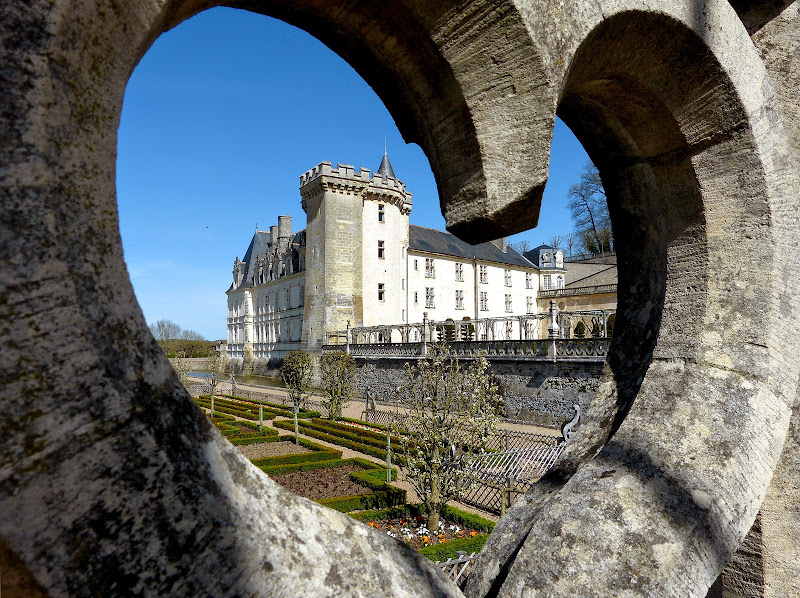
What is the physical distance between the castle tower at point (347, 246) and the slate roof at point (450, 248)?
3.91m

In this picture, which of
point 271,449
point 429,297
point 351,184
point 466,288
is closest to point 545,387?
point 271,449

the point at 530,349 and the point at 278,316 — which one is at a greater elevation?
the point at 278,316

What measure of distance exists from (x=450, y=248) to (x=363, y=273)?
34.7 ft

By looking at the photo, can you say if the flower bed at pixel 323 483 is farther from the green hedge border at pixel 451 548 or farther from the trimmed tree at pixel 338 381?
the trimmed tree at pixel 338 381

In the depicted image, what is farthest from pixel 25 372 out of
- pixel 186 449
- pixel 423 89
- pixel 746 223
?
pixel 746 223

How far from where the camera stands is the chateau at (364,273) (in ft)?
113

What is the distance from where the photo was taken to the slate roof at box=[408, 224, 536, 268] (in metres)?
40.6

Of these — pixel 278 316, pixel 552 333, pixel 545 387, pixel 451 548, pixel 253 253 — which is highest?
pixel 253 253

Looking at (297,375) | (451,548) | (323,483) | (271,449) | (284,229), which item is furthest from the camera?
(284,229)

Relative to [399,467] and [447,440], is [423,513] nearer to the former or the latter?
[447,440]

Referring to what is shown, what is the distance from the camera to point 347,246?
3447 centimetres

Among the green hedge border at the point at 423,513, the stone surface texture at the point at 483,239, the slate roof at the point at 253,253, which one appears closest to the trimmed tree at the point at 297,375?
the green hedge border at the point at 423,513

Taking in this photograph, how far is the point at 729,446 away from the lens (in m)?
1.58

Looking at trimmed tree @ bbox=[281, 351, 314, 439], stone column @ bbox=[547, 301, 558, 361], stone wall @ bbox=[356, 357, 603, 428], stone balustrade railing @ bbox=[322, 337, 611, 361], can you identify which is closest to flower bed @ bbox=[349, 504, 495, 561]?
stone balustrade railing @ bbox=[322, 337, 611, 361]
